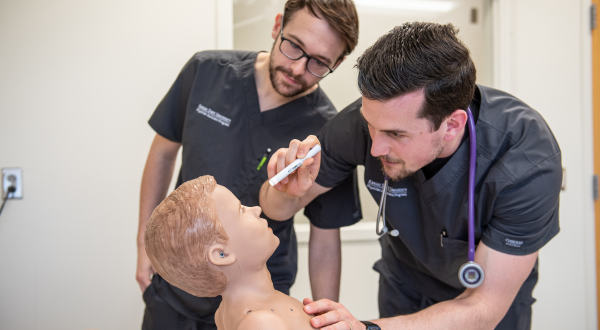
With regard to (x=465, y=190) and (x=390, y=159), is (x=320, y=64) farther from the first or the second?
(x=465, y=190)

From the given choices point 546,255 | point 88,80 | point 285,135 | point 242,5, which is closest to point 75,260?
point 88,80

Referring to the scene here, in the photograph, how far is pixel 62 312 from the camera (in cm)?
210

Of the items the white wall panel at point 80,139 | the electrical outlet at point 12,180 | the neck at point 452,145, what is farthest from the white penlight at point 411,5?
the electrical outlet at point 12,180

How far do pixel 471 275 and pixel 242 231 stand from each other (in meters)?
0.67

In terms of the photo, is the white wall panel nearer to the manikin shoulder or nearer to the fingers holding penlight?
the fingers holding penlight

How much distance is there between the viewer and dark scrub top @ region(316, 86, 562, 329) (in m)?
1.17

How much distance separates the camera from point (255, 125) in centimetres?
149

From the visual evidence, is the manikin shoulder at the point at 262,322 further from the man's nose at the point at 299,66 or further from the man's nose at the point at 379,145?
the man's nose at the point at 299,66

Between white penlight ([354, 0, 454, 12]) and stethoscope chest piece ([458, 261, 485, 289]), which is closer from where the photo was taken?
stethoscope chest piece ([458, 261, 485, 289])

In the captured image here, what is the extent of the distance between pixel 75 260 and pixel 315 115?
153 centimetres

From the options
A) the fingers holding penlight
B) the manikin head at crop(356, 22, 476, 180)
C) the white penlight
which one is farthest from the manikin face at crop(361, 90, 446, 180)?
the white penlight

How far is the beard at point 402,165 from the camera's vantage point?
4.00ft

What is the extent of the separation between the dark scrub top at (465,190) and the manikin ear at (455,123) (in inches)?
3.0

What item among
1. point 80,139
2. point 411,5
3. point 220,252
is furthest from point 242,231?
point 411,5
